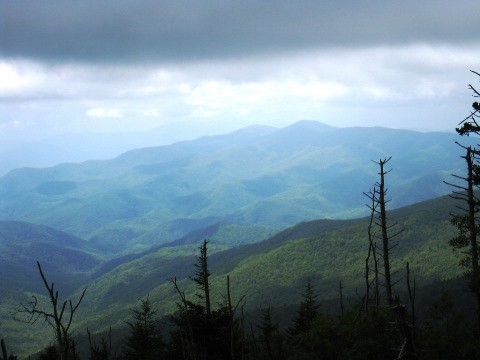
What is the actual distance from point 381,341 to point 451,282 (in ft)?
291

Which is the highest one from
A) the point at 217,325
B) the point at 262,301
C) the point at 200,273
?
the point at 200,273

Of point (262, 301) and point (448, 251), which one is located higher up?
point (448, 251)

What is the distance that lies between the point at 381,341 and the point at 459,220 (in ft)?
32.1

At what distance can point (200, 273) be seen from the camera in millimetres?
45281

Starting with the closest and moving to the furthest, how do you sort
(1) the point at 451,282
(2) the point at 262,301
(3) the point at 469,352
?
(3) the point at 469,352, (1) the point at 451,282, (2) the point at 262,301

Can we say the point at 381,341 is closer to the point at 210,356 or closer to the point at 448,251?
the point at 210,356

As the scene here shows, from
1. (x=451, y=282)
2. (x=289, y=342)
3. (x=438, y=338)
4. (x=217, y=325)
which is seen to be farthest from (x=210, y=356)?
(x=451, y=282)

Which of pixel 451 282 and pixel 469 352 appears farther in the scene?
pixel 451 282

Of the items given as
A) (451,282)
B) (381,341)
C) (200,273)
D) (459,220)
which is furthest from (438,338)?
A: (451,282)

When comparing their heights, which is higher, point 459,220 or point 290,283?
point 459,220

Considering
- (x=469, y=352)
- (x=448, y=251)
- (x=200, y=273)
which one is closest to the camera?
(x=469, y=352)

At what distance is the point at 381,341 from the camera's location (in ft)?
108

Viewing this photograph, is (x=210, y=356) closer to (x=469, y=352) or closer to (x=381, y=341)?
(x=381, y=341)

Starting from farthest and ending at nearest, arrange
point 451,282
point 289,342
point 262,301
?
point 262,301 → point 451,282 → point 289,342
